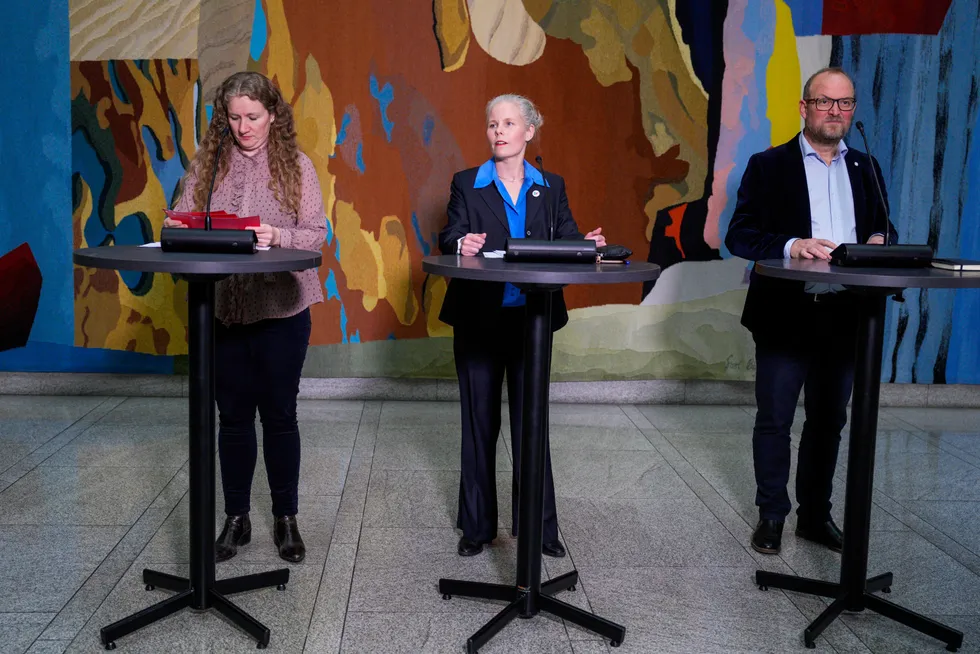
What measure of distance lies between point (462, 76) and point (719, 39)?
1432 mm

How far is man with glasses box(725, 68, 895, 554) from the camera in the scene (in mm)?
3211

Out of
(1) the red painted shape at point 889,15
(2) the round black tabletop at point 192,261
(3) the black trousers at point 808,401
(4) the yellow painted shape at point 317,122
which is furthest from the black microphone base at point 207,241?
(1) the red painted shape at point 889,15

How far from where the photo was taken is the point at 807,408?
344 cm

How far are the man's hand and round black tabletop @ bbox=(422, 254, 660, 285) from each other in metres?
0.69

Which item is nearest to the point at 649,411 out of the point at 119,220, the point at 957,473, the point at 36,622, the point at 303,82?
the point at 957,473

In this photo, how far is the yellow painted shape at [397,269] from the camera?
17.6 feet

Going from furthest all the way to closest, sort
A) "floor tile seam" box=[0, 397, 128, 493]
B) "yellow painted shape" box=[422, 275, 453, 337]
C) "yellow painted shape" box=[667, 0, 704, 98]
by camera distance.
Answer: "yellow painted shape" box=[422, 275, 453, 337] < "yellow painted shape" box=[667, 0, 704, 98] < "floor tile seam" box=[0, 397, 128, 493]

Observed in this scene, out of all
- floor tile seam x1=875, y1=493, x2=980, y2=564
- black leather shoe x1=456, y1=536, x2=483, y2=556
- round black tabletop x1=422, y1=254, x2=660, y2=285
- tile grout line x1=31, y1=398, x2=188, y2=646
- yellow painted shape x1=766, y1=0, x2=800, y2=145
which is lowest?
tile grout line x1=31, y1=398, x2=188, y2=646

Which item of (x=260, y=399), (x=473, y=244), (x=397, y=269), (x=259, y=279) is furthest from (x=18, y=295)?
(x=473, y=244)

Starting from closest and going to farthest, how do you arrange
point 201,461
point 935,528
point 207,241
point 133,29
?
point 207,241
point 201,461
point 935,528
point 133,29

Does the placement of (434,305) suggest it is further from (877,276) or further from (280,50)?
(877,276)

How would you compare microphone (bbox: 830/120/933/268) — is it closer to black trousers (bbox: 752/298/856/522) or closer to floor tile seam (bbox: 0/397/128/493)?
black trousers (bbox: 752/298/856/522)

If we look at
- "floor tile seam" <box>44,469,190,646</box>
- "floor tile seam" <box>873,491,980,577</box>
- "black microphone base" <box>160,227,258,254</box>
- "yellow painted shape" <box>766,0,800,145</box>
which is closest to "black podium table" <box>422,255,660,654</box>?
"black microphone base" <box>160,227,258,254</box>

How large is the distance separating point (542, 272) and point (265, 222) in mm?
1101
